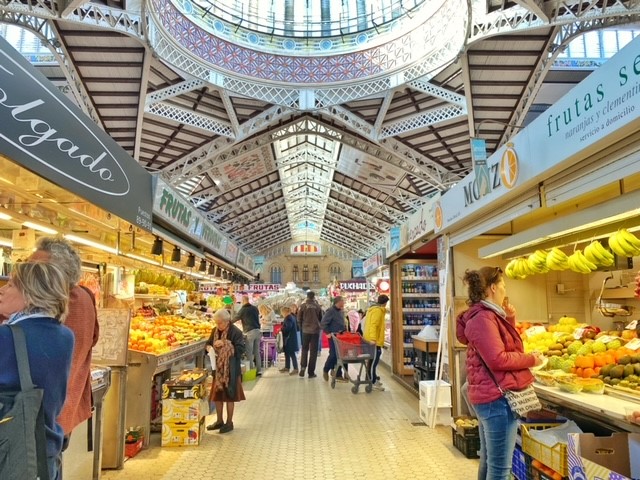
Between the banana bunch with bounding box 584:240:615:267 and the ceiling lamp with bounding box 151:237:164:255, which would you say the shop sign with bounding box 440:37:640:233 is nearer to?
the banana bunch with bounding box 584:240:615:267

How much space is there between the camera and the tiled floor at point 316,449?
395 cm

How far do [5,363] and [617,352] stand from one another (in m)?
3.84

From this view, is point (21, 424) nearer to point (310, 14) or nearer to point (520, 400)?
point (520, 400)

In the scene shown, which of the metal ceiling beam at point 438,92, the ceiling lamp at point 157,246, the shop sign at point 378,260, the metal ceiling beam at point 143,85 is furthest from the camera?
the metal ceiling beam at point 438,92

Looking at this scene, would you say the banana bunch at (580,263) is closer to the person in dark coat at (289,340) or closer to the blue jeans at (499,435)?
the blue jeans at (499,435)

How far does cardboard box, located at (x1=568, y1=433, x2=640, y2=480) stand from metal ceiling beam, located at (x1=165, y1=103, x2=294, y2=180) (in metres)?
11.8

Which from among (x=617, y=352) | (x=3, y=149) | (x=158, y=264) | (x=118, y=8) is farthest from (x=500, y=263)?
(x=118, y=8)

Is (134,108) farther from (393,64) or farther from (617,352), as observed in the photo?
(617,352)

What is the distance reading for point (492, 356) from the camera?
258 cm

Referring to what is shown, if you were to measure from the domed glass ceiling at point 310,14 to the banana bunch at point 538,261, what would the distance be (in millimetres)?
9881

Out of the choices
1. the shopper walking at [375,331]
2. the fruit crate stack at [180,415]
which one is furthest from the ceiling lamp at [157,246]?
the shopper walking at [375,331]

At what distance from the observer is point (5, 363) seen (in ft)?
4.92

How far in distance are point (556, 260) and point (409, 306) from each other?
513cm

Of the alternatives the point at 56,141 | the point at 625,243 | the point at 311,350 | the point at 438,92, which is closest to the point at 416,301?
the point at 311,350
